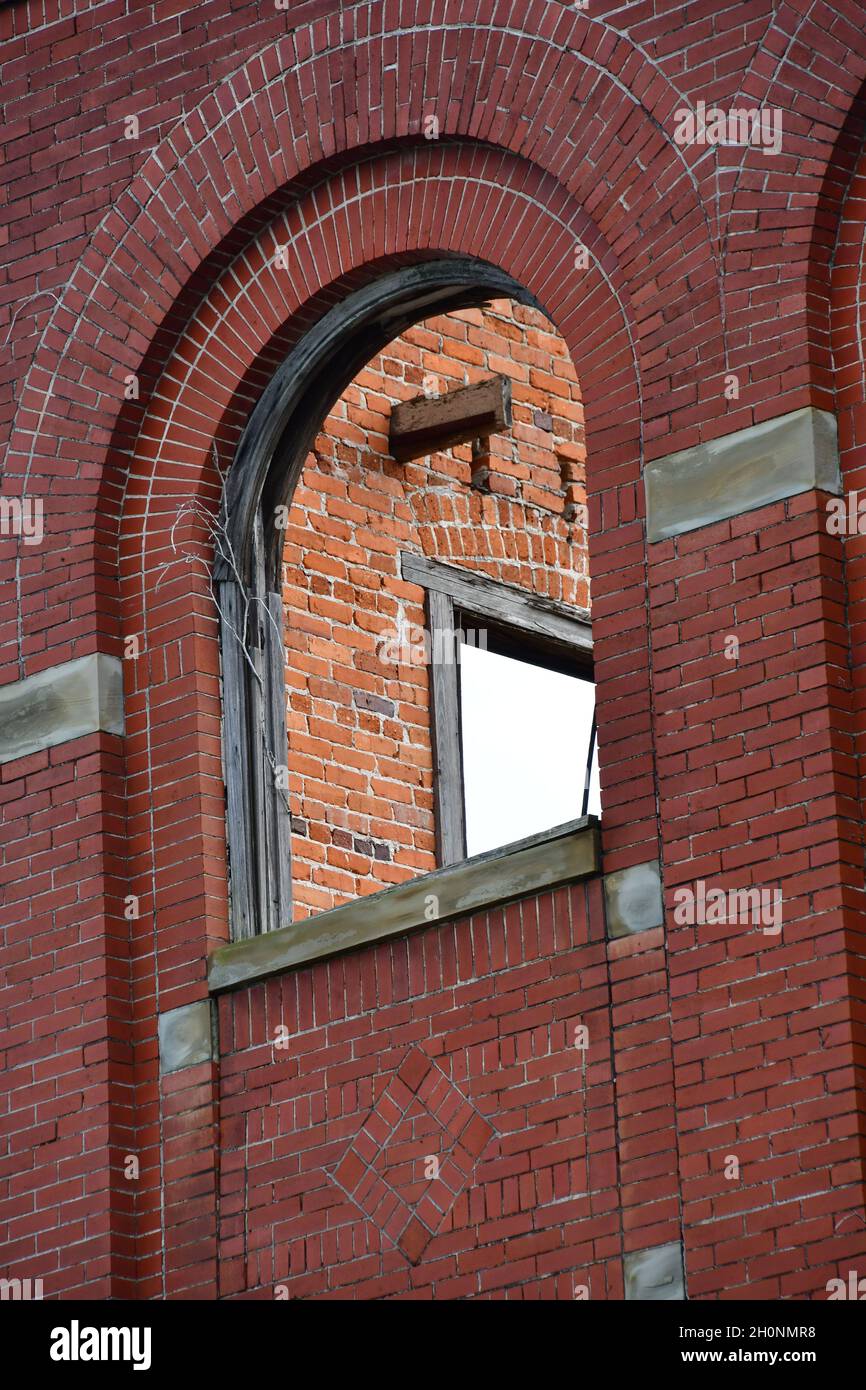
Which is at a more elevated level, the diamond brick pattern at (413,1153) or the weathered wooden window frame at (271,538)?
the weathered wooden window frame at (271,538)

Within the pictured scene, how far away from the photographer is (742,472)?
10.2 m

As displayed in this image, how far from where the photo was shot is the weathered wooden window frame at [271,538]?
1163cm

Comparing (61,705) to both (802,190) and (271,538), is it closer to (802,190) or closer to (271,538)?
(271,538)

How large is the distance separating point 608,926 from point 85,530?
3.01m

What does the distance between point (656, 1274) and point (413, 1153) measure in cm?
118

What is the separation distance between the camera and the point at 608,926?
10.2m

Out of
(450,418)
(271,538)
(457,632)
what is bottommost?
(271,538)

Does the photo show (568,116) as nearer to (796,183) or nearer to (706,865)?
(796,183)

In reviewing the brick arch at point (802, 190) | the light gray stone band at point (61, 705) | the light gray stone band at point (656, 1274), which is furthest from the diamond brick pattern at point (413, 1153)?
the brick arch at point (802, 190)

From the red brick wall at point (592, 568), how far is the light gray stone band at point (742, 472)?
2.8 inches

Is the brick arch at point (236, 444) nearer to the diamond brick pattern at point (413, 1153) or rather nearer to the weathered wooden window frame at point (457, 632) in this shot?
the diamond brick pattern at point (413, 1153)

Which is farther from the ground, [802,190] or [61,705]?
[802,190]

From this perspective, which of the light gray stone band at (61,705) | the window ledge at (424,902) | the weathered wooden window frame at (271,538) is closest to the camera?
the window ledge at (424,902)

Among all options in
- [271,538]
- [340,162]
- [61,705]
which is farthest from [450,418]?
[61,705]
